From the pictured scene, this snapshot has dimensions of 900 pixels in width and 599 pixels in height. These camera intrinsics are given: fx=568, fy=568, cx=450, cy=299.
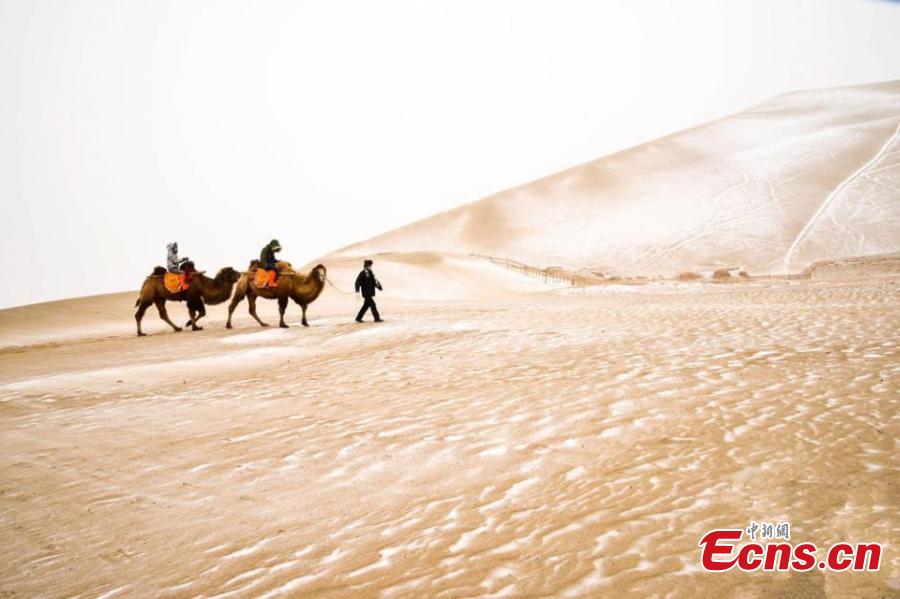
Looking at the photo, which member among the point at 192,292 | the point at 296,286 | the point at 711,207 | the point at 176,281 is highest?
the point at 711,207

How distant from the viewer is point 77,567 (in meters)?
3.78

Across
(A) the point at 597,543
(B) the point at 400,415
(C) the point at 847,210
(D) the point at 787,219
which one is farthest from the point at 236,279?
(C) the point at 847,210

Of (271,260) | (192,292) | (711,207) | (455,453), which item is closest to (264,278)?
(271,260)

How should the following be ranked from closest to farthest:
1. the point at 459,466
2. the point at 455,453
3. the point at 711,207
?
the point at 459,466, the point at 455,453, the point at 711,207

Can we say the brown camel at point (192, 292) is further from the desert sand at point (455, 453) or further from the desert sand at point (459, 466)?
the desert sand at point (459, 466)

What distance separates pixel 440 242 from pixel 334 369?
45.3 m

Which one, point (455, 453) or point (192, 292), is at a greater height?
point (192, 292)

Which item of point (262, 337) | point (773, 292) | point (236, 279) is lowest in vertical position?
point (773, 292)

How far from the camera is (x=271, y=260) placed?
15375mm

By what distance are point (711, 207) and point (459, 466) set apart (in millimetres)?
49555

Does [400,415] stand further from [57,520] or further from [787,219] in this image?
[787,219]

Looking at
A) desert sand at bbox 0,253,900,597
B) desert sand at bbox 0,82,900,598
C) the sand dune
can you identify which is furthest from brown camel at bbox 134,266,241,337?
the sand dune

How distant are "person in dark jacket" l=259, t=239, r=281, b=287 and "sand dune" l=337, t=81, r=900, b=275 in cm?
3080

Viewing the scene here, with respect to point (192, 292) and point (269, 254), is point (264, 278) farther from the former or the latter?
point (192, 292)
